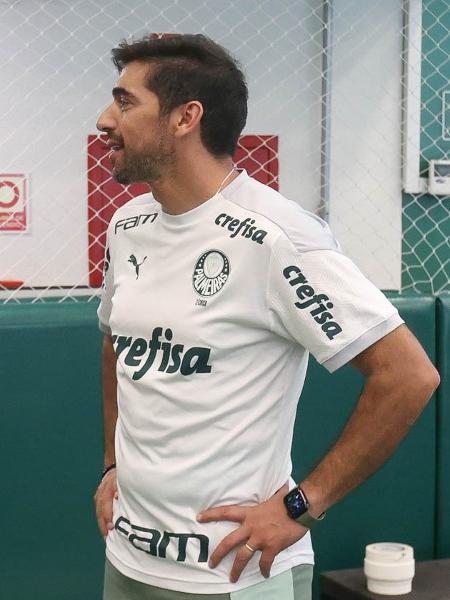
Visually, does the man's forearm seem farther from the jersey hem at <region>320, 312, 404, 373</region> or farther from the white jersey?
the jersey hem at <region>320, 312, 404, 373</region>

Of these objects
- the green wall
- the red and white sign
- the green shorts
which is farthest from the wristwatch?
the green wall

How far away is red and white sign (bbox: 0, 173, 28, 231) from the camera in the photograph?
325 cm

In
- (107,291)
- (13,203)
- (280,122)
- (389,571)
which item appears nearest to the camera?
(107,291)

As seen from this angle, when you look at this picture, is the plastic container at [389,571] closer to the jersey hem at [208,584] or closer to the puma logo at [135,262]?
the jersey hem at [208,584]

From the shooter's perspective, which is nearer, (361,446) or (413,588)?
(361,446)

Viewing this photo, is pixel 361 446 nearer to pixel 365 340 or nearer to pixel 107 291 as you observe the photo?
pixel 365 340

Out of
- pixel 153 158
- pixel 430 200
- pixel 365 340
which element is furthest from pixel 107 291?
pixel 430 200

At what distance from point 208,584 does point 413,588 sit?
1145 mm

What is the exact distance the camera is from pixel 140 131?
148 cm

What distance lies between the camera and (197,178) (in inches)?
58.2

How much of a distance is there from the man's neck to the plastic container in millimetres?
1224

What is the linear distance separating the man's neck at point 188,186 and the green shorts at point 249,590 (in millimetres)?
582

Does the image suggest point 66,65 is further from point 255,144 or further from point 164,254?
point 164,254

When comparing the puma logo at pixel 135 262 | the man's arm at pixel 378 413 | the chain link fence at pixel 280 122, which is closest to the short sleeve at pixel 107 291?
the puma logo at pixel 135 262
